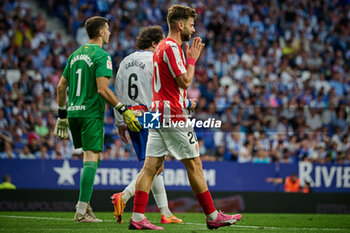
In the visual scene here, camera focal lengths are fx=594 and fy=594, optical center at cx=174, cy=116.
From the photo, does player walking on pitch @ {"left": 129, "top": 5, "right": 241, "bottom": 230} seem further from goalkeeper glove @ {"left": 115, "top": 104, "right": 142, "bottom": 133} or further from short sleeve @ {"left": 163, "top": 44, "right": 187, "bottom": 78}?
goalkeeper glove @ {"left": 115, "top": 104, "right": 142, "bottom": 133}

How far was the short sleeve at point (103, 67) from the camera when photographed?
22.8 feet

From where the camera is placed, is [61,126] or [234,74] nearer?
[61,126]

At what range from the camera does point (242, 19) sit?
67.8 feet

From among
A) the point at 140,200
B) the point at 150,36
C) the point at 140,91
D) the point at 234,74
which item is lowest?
the point at 140,200

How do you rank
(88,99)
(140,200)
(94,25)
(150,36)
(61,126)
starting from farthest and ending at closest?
(150,36)
(61,126)
(94,25)
(88,99)
(140,200)

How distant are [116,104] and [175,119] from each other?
100cm

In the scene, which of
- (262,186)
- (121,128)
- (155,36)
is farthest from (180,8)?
(262,186)

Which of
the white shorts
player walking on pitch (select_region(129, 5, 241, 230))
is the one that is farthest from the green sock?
the white shorts

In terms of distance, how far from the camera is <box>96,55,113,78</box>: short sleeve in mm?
6945

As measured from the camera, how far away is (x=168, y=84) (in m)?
6.09

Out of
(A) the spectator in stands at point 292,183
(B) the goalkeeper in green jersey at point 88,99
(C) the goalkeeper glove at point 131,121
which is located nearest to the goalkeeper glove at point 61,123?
(B) the goalkeeper in green jersey at point 88,99

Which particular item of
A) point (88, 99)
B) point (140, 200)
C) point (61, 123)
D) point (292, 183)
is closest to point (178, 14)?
point (88, 99)

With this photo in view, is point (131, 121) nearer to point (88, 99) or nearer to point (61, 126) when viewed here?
point (88, 99)

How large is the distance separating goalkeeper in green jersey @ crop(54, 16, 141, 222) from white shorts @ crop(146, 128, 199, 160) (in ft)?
3.42
